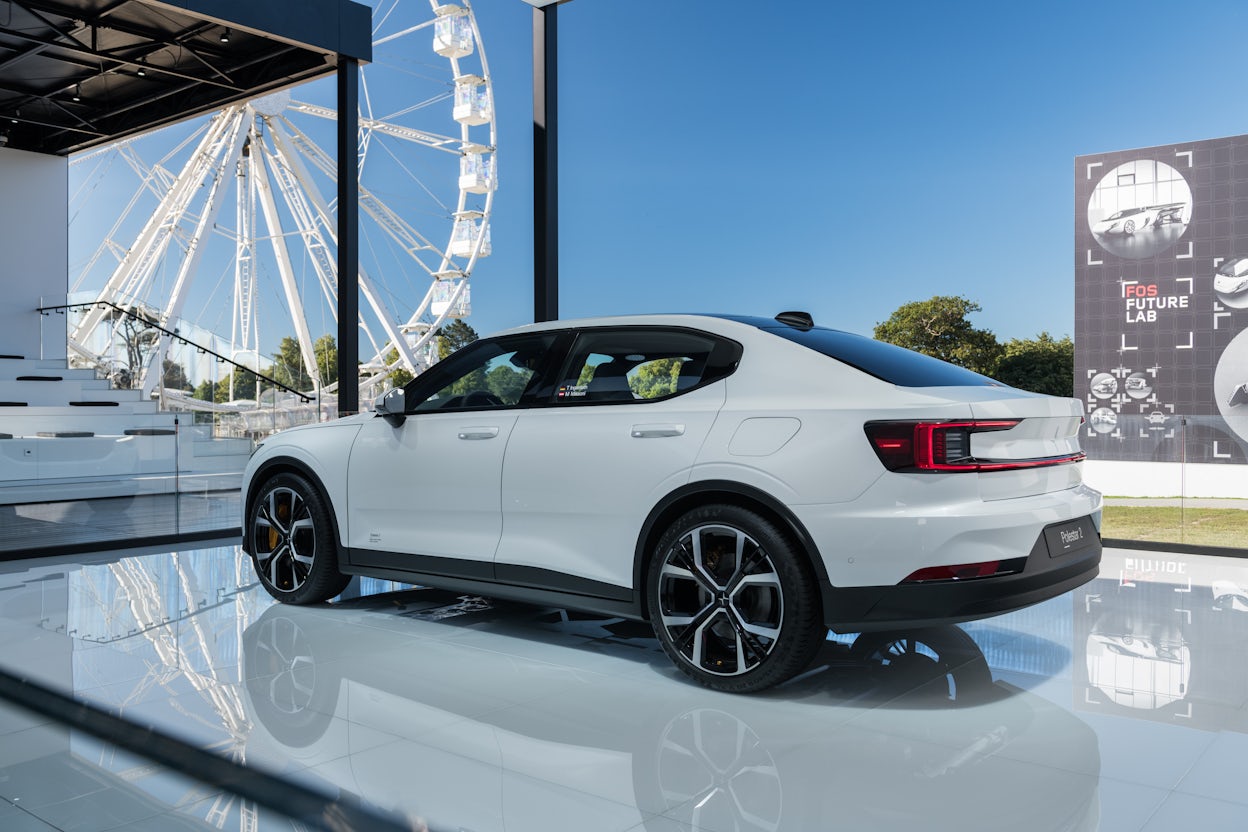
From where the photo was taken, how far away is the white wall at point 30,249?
14977 millimetres

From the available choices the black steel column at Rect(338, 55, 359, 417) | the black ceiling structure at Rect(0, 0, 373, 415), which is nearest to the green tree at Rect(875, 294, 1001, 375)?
the black ceiling structure at Rect(0, 0, 373, 415)

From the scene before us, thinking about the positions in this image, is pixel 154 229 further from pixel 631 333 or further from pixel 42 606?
pixel 631 333

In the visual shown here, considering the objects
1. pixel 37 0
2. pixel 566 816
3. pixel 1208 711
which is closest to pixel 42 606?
pixel 566 816

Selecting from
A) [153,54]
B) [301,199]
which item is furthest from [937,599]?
[301,199]

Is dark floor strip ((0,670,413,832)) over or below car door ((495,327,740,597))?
below

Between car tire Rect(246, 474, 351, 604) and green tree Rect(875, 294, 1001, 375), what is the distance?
6582 centimetres

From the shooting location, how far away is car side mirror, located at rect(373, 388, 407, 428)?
4.48 meters

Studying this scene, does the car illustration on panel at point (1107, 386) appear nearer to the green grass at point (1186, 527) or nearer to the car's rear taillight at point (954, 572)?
the green grass at point (1186, 527)

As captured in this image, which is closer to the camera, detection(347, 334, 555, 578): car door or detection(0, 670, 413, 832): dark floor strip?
detection(0, 670, 413, 832): dark floor strip

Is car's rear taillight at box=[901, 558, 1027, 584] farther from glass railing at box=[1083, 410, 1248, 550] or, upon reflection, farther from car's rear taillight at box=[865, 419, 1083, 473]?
glass railing at box=[1083, 410, 1248, 550]

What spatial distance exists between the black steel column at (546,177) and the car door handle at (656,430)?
16.1ft

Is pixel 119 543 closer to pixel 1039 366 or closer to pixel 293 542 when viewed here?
pixel 293 542

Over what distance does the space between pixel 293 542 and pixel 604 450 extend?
208 centimetres

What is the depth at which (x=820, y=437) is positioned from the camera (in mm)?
3277
